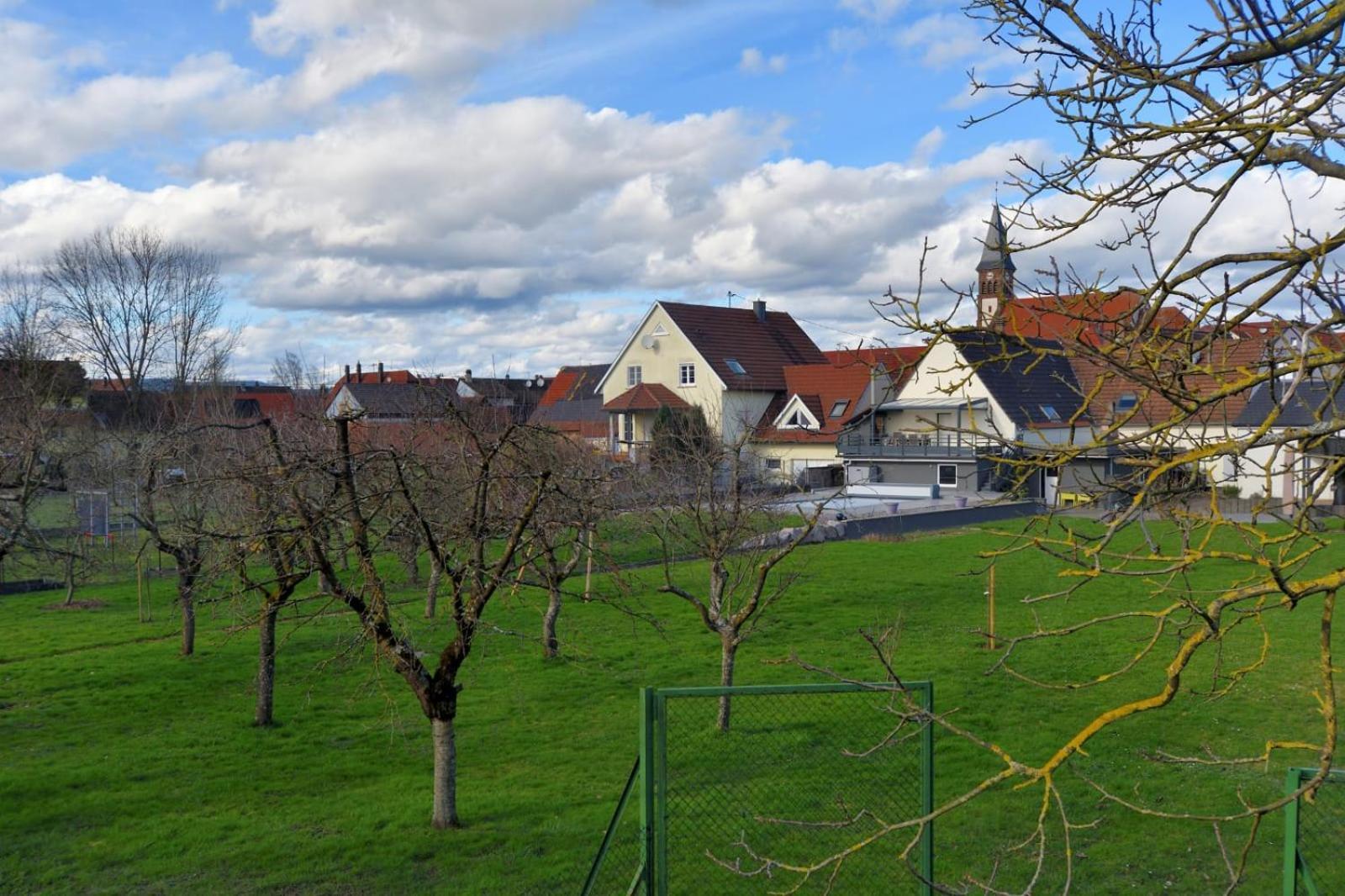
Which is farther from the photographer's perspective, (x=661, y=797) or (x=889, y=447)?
(x=889, y=447)

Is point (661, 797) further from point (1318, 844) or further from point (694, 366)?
point (694, 366)

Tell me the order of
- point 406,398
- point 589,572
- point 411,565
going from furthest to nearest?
point 406,398 < point 589,572 < point 411,565

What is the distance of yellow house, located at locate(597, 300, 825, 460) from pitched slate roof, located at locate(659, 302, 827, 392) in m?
0.05

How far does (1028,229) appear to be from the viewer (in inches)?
179

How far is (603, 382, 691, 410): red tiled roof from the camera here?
3994 centimetres

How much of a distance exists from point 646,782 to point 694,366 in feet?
117

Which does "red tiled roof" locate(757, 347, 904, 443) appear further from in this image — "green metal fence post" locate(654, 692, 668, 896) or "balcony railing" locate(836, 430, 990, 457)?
"green metal fence post" locate(654, 692, 668, 896)

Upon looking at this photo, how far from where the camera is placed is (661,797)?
6301 millimetres

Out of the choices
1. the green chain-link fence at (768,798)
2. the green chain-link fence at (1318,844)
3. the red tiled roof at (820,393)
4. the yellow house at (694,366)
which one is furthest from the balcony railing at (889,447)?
the green chain-link fence at (1318,844)

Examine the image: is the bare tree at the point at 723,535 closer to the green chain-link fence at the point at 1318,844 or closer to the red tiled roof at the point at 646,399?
the green chain-link fence at the point at 1318,844

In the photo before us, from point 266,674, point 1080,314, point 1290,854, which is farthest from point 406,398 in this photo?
point 1080,314

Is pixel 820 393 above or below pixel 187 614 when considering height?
above

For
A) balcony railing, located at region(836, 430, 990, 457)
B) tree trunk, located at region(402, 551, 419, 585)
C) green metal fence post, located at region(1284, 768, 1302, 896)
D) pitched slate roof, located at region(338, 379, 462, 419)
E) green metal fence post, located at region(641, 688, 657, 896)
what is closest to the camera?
green metal fence post, located at region(1284, 768, 1302, 896)

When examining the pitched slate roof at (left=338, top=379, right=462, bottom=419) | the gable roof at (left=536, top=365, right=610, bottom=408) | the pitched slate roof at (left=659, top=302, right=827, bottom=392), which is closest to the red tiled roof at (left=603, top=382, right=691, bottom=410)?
the pitched slate roof at (left=659, top=302, right=827, bottom=392)
